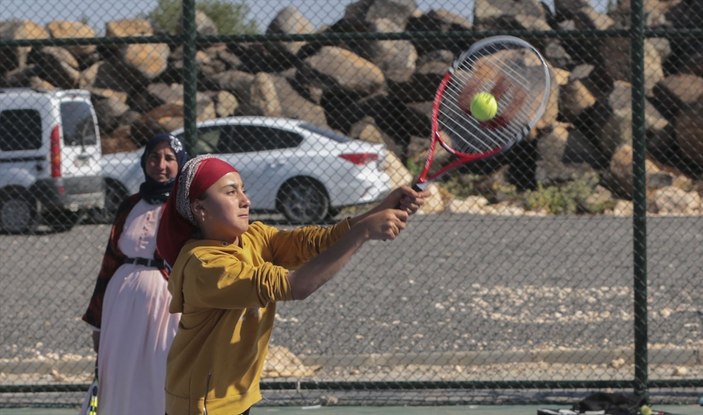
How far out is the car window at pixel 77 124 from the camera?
55.0 feet

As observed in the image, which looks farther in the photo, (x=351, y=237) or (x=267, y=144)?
(x=267, y=144)

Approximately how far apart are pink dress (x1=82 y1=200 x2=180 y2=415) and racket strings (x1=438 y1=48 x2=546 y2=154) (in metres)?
1.50

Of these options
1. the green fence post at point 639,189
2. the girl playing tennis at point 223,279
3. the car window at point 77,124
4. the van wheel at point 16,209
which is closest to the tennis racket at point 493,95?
the girl playing tennis at point 223,279

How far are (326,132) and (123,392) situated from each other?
11.8 metres

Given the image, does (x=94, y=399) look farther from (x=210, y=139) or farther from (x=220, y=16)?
(x=220, y=16)

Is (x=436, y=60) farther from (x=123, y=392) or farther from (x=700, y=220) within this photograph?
(x=123, y=392)

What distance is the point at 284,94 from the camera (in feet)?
72.4

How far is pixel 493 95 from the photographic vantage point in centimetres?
499

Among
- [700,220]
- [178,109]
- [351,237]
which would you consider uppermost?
[178,109]

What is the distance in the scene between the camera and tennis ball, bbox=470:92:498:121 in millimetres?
4871

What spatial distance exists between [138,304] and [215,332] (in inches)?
68.1

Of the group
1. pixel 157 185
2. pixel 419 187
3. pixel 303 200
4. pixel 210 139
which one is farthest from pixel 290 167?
pixel 419 187

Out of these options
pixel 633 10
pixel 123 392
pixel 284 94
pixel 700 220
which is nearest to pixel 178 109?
pixel 284 94

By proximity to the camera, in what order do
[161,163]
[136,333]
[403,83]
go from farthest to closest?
[403,83], [161,163], [136,333]
